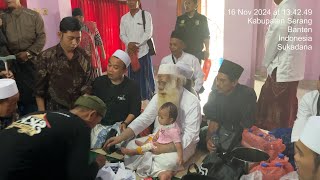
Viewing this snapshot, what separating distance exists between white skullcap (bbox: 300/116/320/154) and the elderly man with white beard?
3.63 ft

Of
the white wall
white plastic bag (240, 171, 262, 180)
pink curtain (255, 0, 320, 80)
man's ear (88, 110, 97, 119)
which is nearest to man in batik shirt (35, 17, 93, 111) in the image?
man's ear (88, 110, 97, 119)

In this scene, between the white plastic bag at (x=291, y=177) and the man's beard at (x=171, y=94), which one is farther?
the man's beard at (x=171, y=94)

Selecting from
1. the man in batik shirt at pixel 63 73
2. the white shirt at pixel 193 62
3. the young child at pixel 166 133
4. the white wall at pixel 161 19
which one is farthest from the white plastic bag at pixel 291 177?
the white wall at pixel 161 19

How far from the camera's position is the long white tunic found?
2.38 m

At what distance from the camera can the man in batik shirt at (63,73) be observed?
2.59 meters

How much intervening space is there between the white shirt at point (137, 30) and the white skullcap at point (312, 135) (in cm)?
286

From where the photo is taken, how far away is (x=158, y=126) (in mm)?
2705

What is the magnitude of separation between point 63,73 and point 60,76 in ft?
0.11

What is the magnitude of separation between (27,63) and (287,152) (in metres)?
2.57

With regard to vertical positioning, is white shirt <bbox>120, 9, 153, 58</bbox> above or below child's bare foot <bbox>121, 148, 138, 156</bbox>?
above

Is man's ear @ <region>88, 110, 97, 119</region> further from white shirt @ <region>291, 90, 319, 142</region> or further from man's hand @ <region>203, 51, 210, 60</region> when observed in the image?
man's hand @ <region>203, 51, 210, 60</region>

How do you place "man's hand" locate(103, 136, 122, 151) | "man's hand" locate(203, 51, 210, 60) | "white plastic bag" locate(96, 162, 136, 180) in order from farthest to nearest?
"man's hand" locate(203, 51, 210, 60)
"man's hand" locate(103, 136, 122, 151)
"white plastic bag" locate(96, 162, 136, 180)

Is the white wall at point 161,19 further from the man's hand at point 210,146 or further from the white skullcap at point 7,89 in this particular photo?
the white skullcap at point 7,89

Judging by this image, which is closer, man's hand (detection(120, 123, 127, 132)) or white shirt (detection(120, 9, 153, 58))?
man's hand (detection(120, 123, 127, 132))
